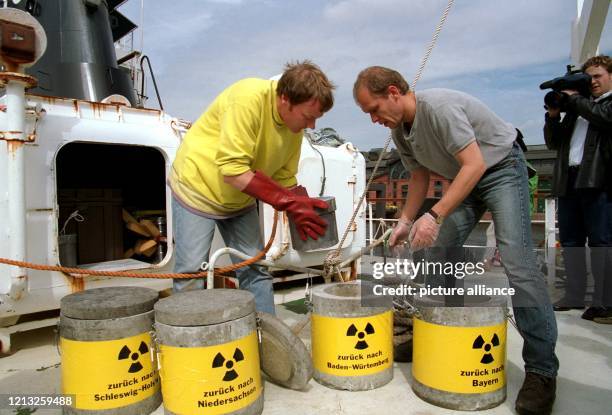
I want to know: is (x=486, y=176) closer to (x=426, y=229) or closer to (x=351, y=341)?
(x=426, y=229)

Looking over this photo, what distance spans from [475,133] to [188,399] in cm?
182

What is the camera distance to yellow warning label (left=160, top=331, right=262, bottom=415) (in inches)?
73.6

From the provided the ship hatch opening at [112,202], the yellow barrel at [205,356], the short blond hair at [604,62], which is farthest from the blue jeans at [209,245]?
the short blond hair at [604,62]

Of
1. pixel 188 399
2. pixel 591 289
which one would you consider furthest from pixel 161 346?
pixel 591 289

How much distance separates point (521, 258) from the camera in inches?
83.3

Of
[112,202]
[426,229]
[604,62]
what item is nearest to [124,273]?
[426,229]

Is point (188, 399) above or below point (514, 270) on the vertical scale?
below

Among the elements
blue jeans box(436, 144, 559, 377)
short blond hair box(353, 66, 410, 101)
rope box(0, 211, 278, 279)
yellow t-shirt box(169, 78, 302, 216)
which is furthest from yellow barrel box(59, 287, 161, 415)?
blue jeans box(436, 144, 559, 377)

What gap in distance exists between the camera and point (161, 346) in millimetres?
1944

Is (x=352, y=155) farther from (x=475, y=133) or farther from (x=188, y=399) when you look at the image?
(x=188, y=399)

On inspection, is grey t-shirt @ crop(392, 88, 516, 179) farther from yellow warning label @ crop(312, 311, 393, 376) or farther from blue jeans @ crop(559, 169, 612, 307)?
blue jeans @ crop(559, 169, 612, 307)

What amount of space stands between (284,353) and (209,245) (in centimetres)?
79

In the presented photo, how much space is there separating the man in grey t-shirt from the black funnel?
3643mm

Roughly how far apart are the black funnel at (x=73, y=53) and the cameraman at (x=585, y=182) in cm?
441
